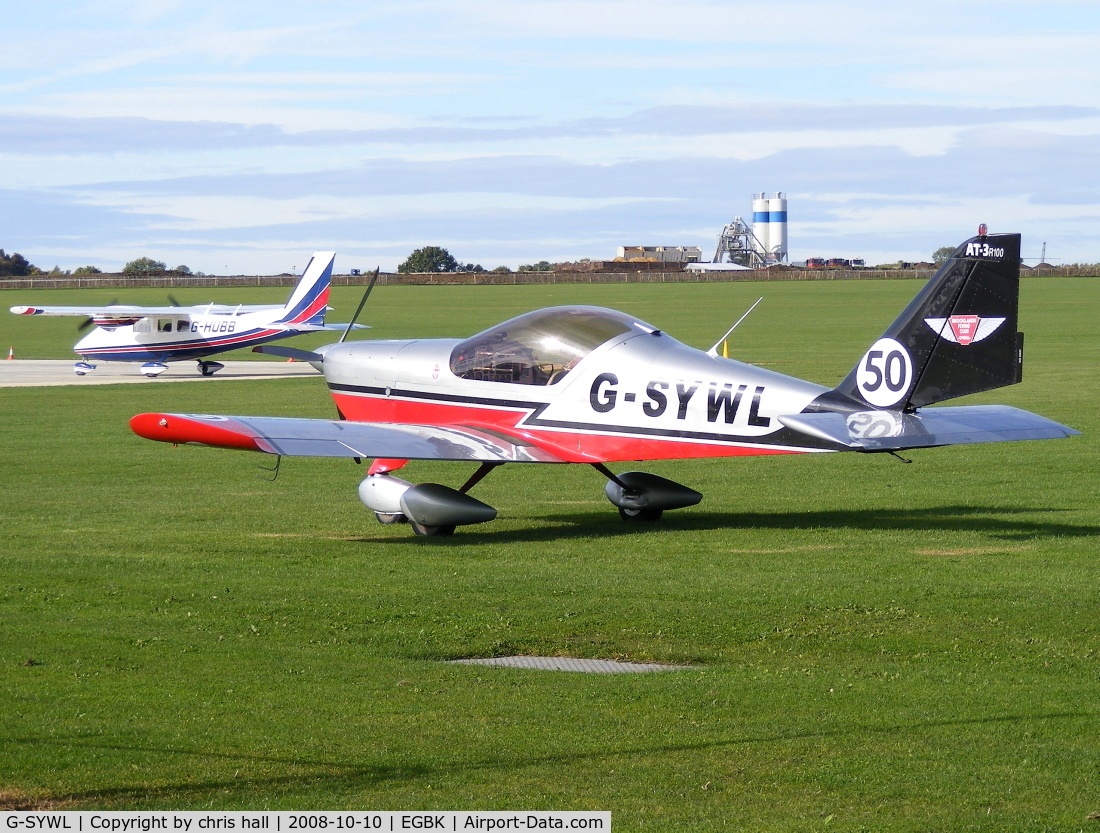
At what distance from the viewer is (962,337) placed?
11727 mm

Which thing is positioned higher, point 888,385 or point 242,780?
point 888,385

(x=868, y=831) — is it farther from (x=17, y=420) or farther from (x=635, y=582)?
(x=17, y=420)

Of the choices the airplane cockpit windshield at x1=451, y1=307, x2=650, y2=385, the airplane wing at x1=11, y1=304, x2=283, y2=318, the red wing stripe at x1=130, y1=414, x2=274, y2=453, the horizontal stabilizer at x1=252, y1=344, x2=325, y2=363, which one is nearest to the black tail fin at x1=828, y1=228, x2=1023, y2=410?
the airplane cockpit windshield at x1=451, y1=307, x2=650, y2=385

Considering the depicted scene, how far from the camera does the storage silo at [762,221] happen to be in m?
179

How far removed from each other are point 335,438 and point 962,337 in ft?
18.4

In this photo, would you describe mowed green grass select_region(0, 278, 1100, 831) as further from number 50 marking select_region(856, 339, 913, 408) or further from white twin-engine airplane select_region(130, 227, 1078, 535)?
number 50 marking select_region(856, 339, 913, 408)

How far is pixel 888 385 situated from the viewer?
11766 millimetres

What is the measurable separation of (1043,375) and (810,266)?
14862 centimetres

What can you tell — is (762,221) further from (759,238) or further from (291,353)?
(291,353)

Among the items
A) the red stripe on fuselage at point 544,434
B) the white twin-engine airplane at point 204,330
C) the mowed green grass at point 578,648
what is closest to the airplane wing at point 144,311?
the white twin-engine airplane at point 204,330

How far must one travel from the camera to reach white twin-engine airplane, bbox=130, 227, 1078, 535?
11.7 meters

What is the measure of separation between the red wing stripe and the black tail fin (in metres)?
5.33

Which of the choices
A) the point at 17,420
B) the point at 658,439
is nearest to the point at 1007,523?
the point at 658,439

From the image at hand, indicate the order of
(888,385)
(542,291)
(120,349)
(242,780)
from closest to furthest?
(242,780) → (888,385) → (120,349) → (542,291)
